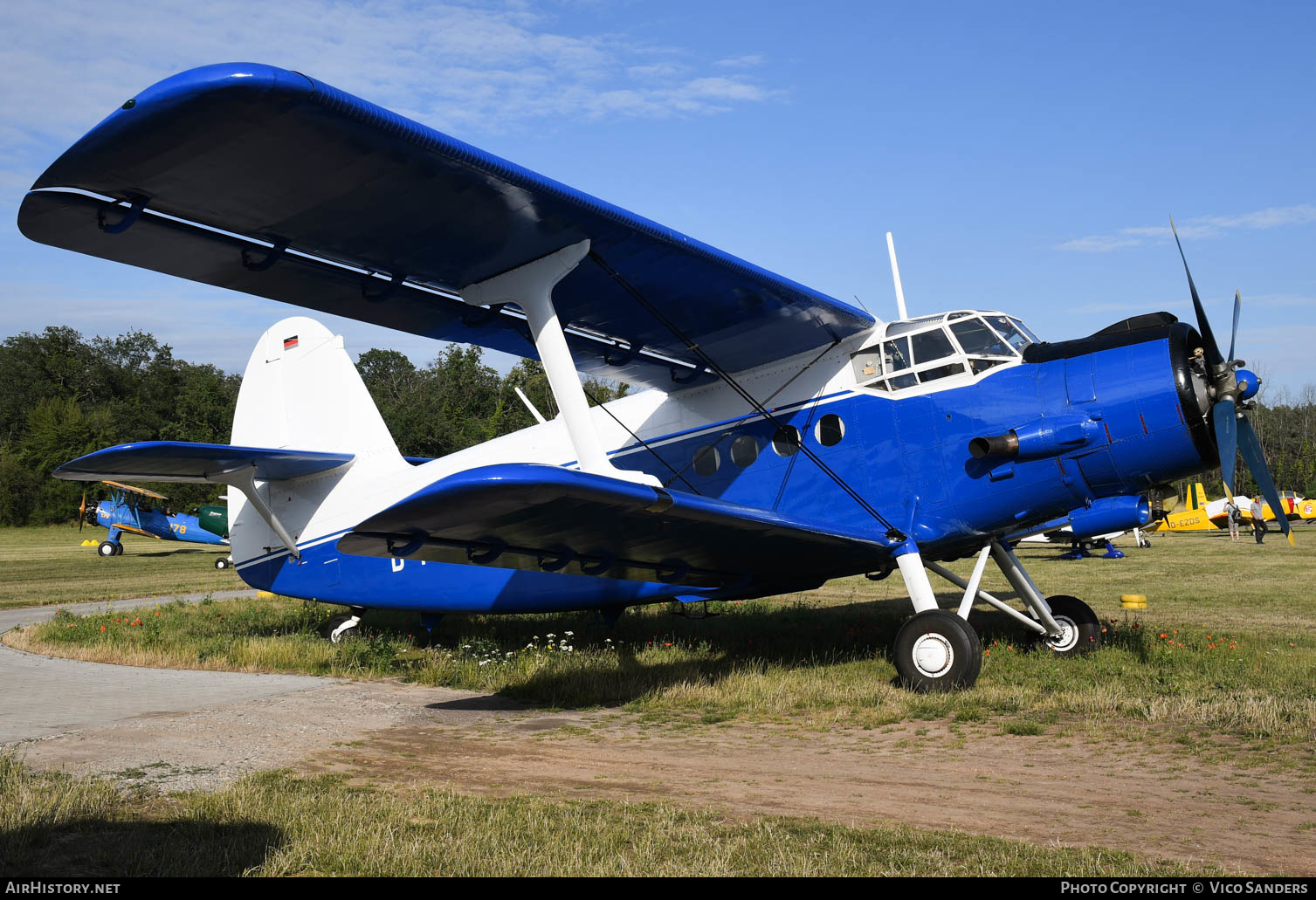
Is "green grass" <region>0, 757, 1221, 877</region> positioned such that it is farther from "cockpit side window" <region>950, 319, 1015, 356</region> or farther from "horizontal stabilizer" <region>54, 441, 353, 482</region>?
"cockpit side window" <region>950, 319, 1015, 356</region>

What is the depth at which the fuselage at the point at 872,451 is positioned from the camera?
7219 mm

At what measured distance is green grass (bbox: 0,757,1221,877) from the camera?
11.3 ft

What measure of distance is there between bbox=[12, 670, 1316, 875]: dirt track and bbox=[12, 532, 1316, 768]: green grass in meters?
0.57

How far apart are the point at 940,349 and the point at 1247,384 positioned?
2.41 m

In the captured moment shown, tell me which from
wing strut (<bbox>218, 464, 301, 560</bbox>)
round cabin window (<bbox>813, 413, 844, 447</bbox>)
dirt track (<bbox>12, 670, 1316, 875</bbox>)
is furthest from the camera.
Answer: wing strut (<bbox>218, 464, 301, 560</bbox>)

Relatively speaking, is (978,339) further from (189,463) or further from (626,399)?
(189,463)

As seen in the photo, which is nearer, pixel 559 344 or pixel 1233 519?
pixel 559 344

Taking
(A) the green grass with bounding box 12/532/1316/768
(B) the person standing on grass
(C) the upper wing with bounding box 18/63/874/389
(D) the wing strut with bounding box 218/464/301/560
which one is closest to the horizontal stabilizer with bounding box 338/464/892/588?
(A) the green grass with bounding box 12/532/1316/768

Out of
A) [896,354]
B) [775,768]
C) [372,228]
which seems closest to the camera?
[775,768]

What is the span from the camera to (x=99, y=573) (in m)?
26.7

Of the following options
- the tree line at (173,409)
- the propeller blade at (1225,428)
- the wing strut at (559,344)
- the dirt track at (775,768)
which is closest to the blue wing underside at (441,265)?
the wing strut at (559,344)

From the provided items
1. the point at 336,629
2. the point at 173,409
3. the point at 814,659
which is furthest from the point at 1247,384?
the point at 173,409

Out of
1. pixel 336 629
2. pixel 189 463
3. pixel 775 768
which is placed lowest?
pixel 775 768
